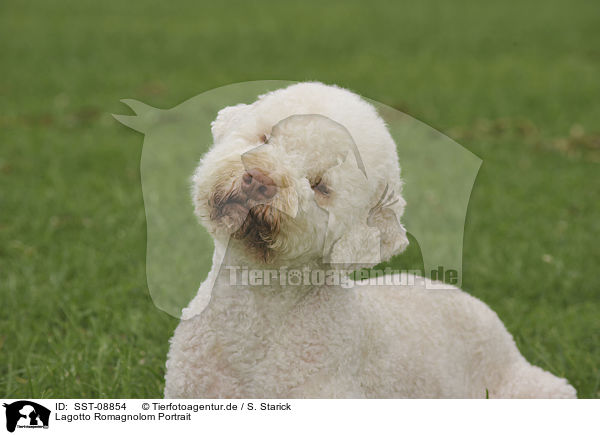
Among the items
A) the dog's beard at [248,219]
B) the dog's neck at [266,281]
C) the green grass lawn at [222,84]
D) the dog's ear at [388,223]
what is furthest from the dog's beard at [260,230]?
the green grass lawn at [222,84]

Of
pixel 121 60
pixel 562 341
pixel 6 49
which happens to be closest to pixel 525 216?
pixel 562 341

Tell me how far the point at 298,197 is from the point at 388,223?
36 cm

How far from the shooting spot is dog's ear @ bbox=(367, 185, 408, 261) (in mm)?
2195

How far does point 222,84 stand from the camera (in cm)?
943

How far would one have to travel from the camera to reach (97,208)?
209 inches

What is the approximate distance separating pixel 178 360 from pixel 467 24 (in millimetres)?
14181

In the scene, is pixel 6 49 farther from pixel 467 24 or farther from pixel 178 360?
pixel 178 360

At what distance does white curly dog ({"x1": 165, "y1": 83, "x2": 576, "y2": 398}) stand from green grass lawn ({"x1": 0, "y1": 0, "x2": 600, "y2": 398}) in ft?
1.56

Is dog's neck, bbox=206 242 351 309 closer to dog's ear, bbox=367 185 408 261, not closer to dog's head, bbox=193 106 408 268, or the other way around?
dog's head, bbox=193 106 408 268

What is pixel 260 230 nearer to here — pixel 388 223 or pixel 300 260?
pixel 300 260

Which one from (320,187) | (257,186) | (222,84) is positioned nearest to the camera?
(257,186)
